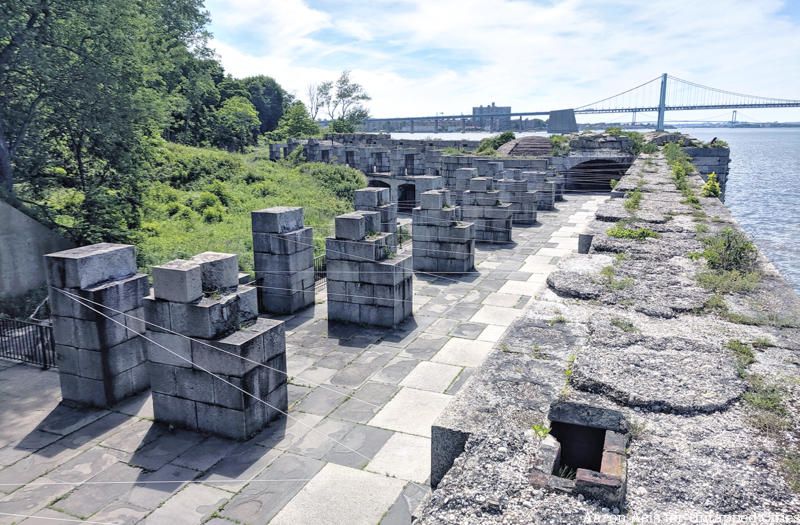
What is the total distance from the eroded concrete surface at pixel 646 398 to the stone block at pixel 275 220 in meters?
5.69

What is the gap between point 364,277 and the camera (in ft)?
34.4

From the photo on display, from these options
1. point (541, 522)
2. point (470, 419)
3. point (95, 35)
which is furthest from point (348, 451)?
point (95, 35)

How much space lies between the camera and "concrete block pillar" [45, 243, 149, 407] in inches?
287

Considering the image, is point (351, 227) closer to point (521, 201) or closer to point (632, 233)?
point (632, 233)

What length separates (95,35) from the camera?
13.5 meters

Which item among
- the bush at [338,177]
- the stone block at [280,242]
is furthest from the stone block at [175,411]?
the bush at [338,177]

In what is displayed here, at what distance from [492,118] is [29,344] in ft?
344

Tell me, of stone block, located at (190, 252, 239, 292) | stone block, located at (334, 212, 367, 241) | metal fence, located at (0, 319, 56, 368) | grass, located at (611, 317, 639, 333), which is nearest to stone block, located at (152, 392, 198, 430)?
stone block, located at (190, 252, 239, 292)

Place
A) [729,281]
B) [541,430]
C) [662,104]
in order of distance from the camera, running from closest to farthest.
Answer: [541,430], [729,281], [662,104]

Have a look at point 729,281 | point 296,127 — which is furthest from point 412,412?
point 296,127

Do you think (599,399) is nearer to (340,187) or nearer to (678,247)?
(678,247)

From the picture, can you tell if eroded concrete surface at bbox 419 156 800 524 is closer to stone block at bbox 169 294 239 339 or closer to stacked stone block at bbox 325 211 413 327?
stone block at bbox 169 294 239 339

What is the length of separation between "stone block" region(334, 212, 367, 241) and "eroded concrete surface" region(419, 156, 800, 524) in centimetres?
440

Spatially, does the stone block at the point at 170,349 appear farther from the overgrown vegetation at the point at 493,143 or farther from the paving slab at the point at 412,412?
the overgrown vegetation at the point at 493,143
